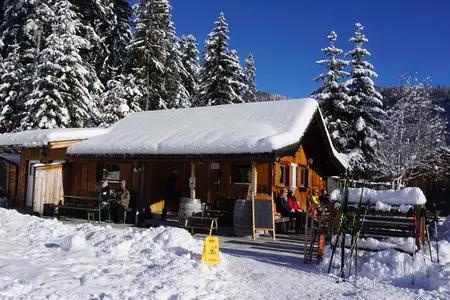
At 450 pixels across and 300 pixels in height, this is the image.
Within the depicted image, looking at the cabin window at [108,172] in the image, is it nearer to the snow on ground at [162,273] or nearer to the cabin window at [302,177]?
the cabin window at [302,177]

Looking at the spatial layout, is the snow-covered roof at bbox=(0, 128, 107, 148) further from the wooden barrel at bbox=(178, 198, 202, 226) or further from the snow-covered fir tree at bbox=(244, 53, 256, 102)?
the snow-covered fir tree at bbox=(244, 53, 256, 102)

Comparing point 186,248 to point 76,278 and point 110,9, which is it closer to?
point 76,278

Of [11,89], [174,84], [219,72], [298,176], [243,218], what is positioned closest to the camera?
[243,218]

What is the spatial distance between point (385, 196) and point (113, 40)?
1224 inches

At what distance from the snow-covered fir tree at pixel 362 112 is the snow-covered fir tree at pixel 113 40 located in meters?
17.9

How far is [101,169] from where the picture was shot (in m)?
17.7

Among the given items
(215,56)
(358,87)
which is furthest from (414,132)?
(215,56)

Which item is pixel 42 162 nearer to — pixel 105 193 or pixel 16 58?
pixel 105 193

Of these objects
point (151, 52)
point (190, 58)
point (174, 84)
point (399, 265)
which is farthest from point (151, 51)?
point (399, 265)

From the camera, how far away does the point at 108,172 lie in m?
17.7

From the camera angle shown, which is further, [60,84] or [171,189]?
[60,84]

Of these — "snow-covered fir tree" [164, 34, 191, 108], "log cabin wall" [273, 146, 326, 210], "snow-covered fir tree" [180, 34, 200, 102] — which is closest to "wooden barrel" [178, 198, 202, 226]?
"log cabin wall" [273, 146, 326, 210]

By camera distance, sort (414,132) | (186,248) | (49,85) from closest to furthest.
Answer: (186,248) < (49,85) < (414,132)

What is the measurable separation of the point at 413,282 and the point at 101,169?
1332cm
